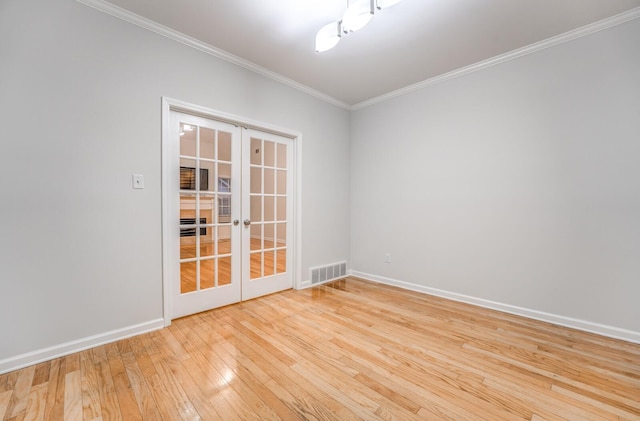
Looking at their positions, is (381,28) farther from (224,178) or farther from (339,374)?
(339,374)

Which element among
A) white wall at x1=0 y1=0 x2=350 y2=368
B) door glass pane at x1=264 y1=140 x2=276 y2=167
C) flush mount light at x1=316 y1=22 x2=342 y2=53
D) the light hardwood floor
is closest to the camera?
the light hardwood floor

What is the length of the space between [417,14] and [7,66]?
9.95ft

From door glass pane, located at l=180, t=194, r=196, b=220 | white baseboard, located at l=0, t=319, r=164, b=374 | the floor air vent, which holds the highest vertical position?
door glass pane, located at l=180, t=194, r=196, b=220

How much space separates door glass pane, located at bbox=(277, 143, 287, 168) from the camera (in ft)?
11.3

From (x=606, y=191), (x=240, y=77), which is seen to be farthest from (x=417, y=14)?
(x=606, y=191)

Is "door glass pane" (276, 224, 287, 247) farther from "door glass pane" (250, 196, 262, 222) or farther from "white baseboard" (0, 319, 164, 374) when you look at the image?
"white baseboard" (0, 319, 164, 374)

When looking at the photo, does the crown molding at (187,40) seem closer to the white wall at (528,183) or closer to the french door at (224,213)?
the french door at (224,213)

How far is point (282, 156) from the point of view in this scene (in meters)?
3.47

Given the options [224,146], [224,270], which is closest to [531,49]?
[224,146]

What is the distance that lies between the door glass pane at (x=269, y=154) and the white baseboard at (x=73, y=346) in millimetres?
2024

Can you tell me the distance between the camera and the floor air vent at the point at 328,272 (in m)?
3.73

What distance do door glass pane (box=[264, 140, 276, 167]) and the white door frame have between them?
161 mm

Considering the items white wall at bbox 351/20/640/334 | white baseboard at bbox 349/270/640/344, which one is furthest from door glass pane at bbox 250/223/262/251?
white baseboard at bbox 349/270/640/344

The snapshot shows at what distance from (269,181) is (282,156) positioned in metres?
0.40
